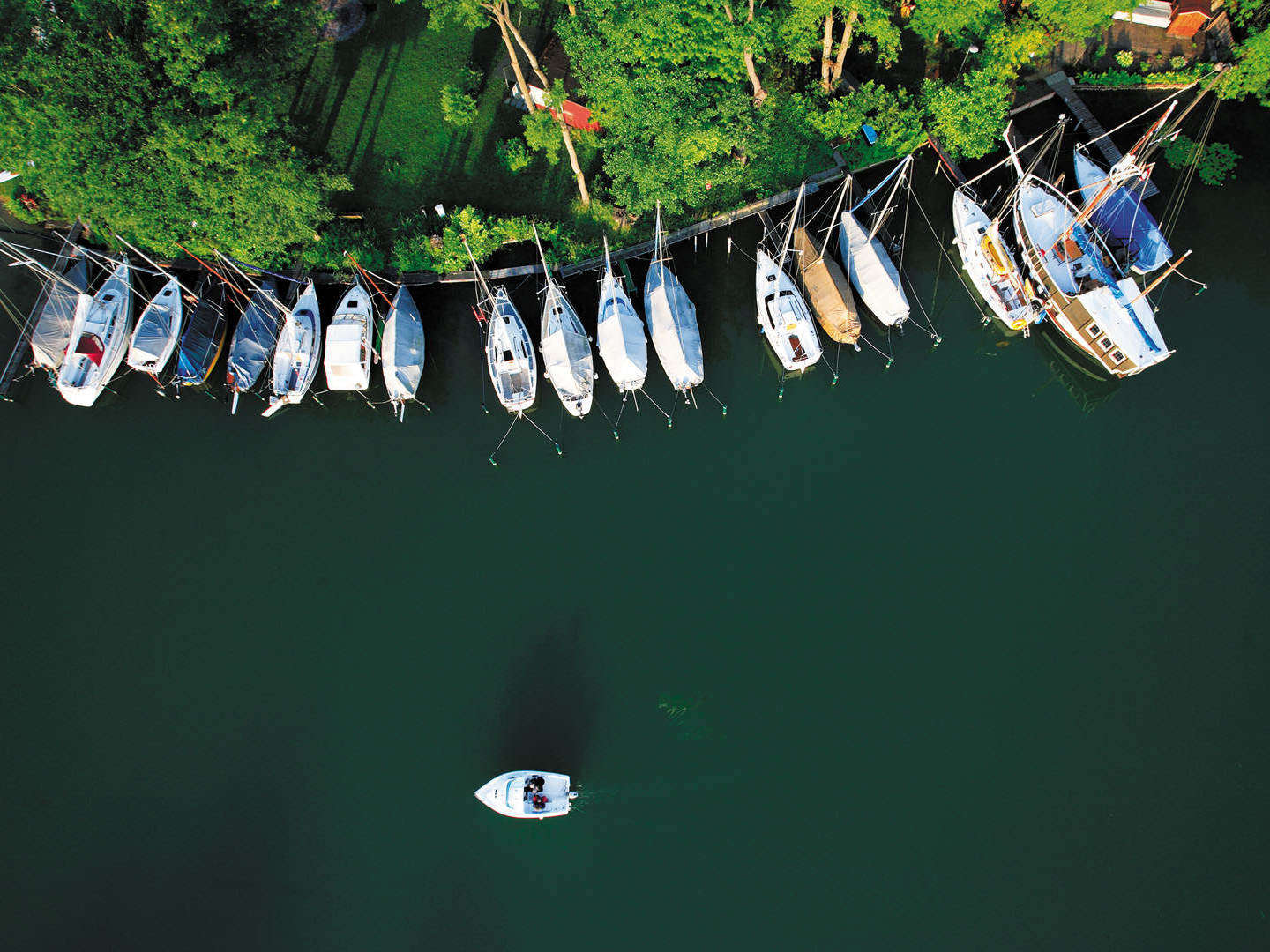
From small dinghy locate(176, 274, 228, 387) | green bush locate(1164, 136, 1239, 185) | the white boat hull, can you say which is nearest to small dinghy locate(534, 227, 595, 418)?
the white boat hull

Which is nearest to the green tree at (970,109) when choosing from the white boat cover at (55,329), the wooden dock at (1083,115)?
the wooden dock at (1083,115)

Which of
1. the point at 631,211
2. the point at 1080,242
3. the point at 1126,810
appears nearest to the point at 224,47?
the point at 631,211

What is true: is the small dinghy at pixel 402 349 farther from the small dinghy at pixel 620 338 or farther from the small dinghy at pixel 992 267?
the small dinghy at pixel 992 267

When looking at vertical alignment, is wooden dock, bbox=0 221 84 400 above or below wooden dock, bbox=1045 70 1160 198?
below

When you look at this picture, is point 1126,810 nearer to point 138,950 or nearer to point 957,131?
point 957,131

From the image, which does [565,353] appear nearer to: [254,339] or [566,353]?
[566,353]

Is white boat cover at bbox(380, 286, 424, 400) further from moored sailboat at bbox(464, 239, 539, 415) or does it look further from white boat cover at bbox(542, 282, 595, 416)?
white boat cover at bbox(542, 282, 595, 416)
